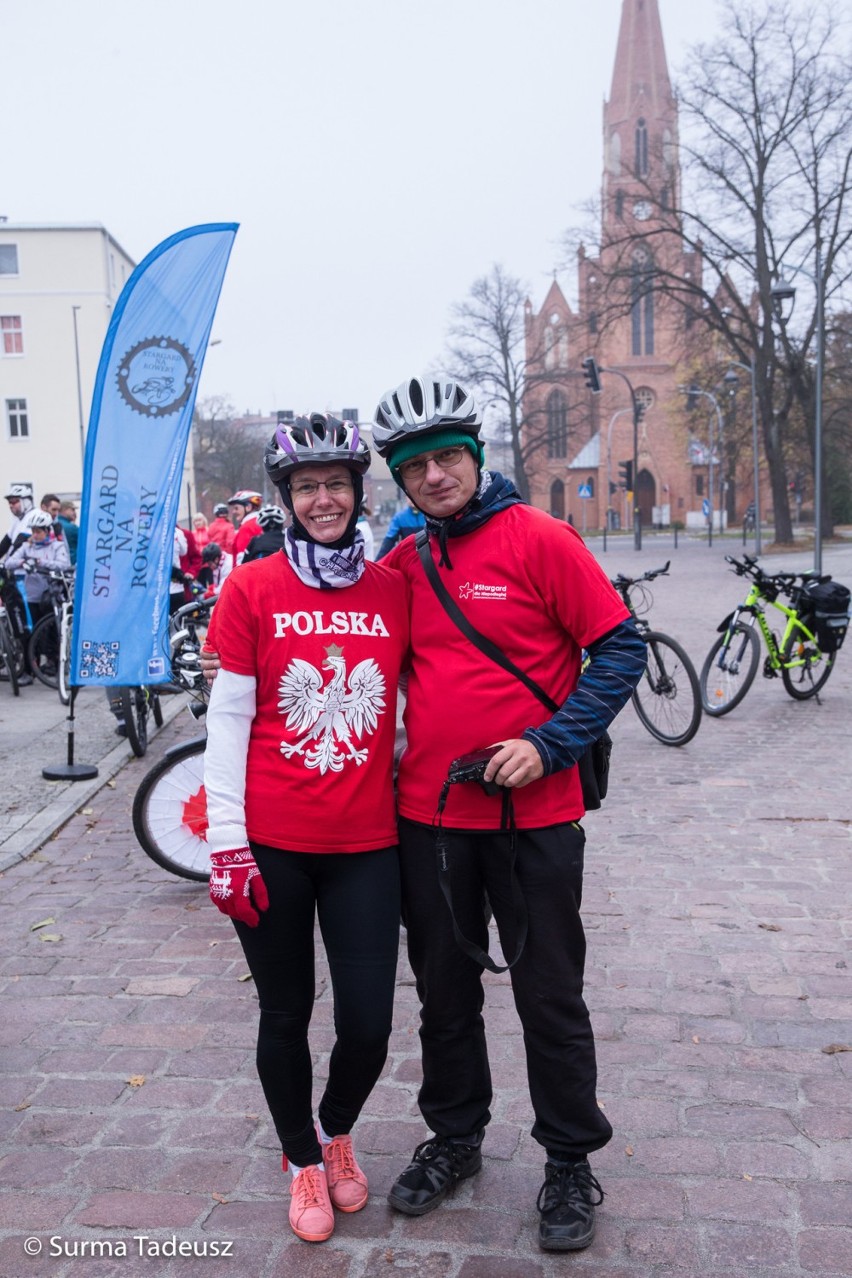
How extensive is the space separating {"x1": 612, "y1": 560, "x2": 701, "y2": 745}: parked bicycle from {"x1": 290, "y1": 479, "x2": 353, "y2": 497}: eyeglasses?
5.96 metres

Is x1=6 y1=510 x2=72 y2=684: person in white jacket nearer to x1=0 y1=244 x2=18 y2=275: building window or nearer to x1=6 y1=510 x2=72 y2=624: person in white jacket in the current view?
x1=6 y1=510 x2=72 y2=624: person in white jacket

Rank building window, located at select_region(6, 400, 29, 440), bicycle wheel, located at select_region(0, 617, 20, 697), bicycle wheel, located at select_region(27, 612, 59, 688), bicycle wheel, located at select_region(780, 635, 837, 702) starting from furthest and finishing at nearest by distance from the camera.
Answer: building window, located at select_region(6, 400, 29, 440), bicycle wheel, located at select_region(27, 612, 59, 688), bicycle wheel, located at select_region(0, 617, 20, 697), bicycle wheel, located at select_region(780, 635, 837, 702)

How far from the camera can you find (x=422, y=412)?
283cm

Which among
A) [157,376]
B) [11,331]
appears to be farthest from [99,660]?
[11,331]

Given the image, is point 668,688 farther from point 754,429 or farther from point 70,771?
point 754,429

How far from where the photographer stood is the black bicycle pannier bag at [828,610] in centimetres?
999

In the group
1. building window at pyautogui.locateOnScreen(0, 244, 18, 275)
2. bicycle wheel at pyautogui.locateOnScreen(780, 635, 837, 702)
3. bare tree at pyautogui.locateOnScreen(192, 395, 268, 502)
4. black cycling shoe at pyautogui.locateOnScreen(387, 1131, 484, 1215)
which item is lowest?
black cycling shoe at pyautogui.locateOnScreen(387, 1131, 484, 1215)

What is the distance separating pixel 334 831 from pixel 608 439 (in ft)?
255

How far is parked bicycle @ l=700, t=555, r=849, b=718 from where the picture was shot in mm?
9781

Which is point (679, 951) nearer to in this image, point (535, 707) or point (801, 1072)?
point (801, 1072)

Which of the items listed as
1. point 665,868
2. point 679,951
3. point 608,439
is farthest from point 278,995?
point 608,439

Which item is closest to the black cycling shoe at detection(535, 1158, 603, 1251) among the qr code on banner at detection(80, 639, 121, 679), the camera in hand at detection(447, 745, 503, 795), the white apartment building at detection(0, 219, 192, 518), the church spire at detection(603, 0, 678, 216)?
the camera in hand at detection(447, 745, 503, 795)

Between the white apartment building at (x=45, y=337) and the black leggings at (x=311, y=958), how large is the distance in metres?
58.8

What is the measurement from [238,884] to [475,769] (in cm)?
60
